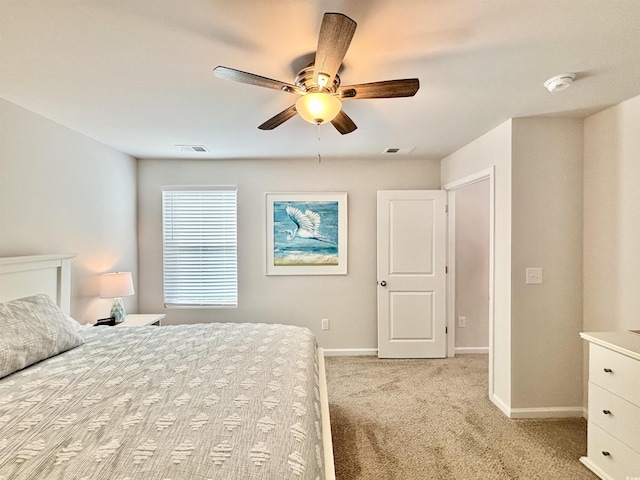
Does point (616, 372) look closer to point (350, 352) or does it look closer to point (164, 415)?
point (164, 415)

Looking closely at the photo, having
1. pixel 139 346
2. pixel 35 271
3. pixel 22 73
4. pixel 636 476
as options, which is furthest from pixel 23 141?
pixel 636 476

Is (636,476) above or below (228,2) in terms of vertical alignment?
below

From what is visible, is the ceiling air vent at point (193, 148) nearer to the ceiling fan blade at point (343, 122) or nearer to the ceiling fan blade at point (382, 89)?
the ceiling fan blade at point (343, 122)

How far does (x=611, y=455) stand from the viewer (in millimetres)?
1801

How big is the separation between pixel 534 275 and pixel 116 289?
374cm

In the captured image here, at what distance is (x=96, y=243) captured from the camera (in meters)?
3.08

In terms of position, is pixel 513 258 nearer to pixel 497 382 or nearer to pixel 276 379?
pixel 497 382

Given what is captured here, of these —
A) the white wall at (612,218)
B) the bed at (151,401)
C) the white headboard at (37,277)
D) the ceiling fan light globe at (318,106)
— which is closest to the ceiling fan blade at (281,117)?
the ceiling fan light globe at (318,106)

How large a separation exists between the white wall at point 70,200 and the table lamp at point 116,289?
20cm

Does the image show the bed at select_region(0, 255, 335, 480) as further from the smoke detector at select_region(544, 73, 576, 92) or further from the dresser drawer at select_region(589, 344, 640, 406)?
the smoke detector at select_region(544, 73, 576, 92)

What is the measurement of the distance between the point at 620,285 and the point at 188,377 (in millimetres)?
2946

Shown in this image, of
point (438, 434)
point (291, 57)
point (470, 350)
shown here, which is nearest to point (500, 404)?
point (438, 434)

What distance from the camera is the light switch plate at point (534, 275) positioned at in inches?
98.3

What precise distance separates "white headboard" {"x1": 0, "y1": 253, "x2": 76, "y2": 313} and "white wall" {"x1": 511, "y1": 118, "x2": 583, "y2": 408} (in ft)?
12.0
